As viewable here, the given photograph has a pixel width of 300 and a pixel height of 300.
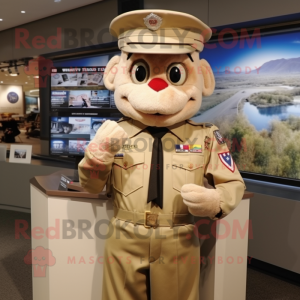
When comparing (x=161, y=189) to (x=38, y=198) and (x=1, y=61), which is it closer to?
(x=38, y=198)

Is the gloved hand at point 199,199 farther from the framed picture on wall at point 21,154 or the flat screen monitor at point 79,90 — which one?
the framed picture on wall at point 21,154

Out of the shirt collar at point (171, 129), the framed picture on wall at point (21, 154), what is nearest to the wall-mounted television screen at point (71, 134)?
the framed picture on wall at point (21, 154)

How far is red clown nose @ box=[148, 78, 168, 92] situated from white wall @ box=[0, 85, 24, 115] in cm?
500

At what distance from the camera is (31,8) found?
4.68 m

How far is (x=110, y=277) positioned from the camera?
179 cm

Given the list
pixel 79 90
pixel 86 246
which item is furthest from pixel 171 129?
pixel 79 90

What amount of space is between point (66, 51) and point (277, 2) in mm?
2925

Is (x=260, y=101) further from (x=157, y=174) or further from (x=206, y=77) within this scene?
(x=157, y=174)

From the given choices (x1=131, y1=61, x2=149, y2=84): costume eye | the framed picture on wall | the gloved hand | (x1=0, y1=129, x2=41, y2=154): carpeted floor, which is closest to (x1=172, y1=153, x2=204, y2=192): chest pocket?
the gloved hand

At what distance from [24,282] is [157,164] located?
1938 millimetres

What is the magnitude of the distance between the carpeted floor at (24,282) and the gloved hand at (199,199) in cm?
154

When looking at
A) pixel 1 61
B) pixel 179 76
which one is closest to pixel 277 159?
pixel 179 76

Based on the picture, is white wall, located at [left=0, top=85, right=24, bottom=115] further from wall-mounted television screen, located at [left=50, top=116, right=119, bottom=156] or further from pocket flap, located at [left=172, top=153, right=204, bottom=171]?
pocket flap, located at [left=172, top=153, right=204, bottom=171]

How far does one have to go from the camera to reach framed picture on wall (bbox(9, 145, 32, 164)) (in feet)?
16.5
